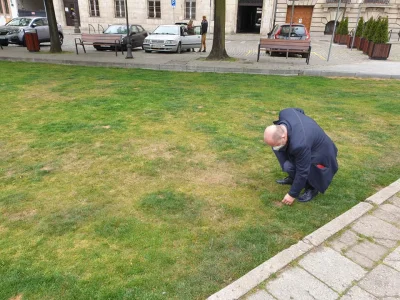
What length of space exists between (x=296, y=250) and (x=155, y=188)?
5.81 feet

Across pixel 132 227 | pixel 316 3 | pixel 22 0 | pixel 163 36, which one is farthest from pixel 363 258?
pixel 22 0

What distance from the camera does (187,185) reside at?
12.9 feet

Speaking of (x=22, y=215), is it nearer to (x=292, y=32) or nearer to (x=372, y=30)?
(x=292, y=32)

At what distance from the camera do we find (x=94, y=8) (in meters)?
32.3

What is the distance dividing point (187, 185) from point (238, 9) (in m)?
30.7

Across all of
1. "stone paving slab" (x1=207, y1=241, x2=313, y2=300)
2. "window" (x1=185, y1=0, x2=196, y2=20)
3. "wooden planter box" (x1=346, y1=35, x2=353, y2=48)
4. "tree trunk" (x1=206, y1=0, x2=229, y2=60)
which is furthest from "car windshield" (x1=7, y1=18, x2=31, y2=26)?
"stone paving slab" (x1=207, y1=241, x2=313, y2=300)

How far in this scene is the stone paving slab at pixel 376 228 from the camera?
3.05 meters

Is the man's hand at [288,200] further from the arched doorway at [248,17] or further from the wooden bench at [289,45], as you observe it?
the arched doorway at [248,17]

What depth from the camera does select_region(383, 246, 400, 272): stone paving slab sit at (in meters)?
2.69

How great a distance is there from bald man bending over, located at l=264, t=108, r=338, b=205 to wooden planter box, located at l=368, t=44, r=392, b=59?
1410 cm

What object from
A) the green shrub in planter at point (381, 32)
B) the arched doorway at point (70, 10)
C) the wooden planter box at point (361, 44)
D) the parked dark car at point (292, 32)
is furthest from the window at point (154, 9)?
the green shrub in planter at point (381, 32)

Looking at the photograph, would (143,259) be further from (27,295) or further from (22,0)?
(22,0)

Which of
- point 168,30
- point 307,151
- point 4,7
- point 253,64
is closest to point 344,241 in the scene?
point 307,151

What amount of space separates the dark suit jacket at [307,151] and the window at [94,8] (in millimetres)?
33738
